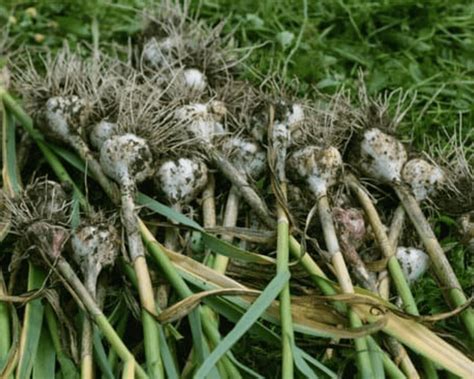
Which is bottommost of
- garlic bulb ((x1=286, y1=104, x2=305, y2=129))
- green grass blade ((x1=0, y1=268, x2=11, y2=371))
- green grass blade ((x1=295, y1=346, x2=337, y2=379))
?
green grass blade ((x1=0, y1=268, x2=11, y2=371))

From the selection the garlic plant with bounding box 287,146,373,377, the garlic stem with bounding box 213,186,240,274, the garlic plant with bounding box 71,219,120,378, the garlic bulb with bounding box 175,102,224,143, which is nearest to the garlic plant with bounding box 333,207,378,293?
the garlic plant with bounding box 287,146,373,377

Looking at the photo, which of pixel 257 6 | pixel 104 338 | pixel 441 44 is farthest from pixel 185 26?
pixel 104 338

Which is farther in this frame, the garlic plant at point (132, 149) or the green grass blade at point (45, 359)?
the garlic plant at point (132, 149)

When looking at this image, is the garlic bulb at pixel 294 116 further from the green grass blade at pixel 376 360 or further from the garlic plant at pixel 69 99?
the green grass blade at pixel 376 360

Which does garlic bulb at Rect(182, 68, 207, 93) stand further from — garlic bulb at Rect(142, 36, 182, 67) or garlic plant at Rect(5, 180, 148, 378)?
garlic plant at Rect(5, 180, 148, 378)

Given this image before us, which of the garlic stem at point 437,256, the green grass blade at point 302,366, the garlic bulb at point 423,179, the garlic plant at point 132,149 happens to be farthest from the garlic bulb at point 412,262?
the garlic plant at point 132,149

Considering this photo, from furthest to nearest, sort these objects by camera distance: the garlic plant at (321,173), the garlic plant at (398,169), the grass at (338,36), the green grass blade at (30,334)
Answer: the grass at (338,36) → the garlic plant at (398,169) → the garlic plant at (321,173) → the green grass blade at (30,334)

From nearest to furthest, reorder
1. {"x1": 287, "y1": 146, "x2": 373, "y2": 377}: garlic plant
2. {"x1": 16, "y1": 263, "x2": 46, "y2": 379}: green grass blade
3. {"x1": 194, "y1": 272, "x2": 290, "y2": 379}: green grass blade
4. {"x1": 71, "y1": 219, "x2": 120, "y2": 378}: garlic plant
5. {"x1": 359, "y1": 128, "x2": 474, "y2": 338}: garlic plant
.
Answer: {"x1": 194, "y1": 272, "x2": 290, "y2": 379}: green grass blade → {"x1": 16, "y1": 263, "x2": 46, "y2": 379}: green grass blade → {"x1": 71, "y1": 219, "x2": 120, "y2": 378}: garlic plant → {"x1": 287, "y1": 146, "x2": 373, "y2": 377}: garlic plant → {"x1": 359, "y1": 128, "x2": 474, "y2": 338}: garlic plant
